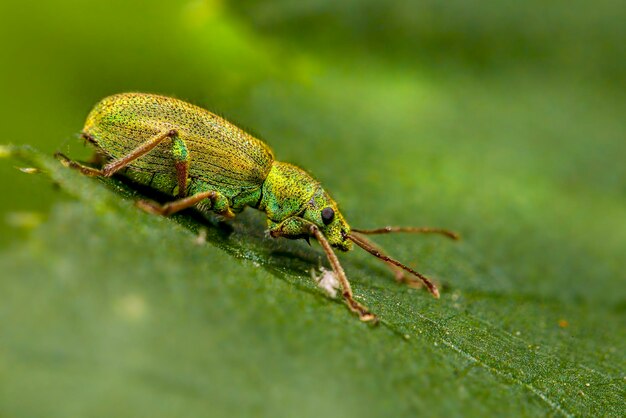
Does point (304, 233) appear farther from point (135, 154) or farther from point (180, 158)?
point (135, 154)

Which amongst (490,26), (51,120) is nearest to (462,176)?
(490,26)

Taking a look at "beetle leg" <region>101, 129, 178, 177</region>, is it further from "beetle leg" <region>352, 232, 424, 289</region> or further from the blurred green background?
"beetle leg" <region>352, 232, 424, 289</region>

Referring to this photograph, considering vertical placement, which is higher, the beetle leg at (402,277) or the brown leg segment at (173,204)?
the brown leg segment at (173,204)

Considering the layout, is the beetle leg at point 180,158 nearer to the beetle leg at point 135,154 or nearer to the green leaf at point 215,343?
the beetle leg at point 135,154

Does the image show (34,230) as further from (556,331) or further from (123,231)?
(556,331)

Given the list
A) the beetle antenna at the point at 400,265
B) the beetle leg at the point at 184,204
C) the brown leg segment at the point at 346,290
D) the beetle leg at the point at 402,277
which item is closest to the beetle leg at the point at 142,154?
the beetle leg at the point at 184,204

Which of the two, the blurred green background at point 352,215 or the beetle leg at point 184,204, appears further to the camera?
the beetle leg at point 184,204

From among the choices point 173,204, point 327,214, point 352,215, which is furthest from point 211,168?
point 352,215
